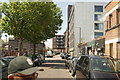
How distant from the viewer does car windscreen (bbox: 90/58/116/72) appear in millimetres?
8070

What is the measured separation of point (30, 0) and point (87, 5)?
4404 cm

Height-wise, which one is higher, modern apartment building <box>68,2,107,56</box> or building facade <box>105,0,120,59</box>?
modern apartment building <box>68,2,107,56</box>

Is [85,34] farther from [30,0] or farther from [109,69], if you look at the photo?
[109,69]

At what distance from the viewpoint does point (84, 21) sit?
65562mm

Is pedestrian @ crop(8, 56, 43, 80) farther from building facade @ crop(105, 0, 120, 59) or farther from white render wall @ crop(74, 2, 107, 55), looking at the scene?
white render wall @ crop(74, 2, 107, 55)

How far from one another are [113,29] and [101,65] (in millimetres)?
11464

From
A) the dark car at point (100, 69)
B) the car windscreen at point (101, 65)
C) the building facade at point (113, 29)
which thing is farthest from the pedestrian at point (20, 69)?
the building facade at point (113, 29)

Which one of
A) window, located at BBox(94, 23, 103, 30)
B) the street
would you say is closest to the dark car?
the street

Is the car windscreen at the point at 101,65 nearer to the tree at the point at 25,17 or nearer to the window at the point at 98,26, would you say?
the tree at the point at 25,17

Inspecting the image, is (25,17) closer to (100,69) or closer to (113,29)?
(113,29)

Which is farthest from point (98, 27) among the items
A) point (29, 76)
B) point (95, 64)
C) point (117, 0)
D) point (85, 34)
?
point (29, 76)

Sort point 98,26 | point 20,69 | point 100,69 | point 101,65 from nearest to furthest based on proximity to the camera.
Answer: point 20,69 < point 100,69 < point 101,65 < point 98,26

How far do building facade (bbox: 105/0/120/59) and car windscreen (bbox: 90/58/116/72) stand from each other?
9.41m

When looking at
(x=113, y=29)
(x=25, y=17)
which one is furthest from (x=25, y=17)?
(x=113, y=29)
